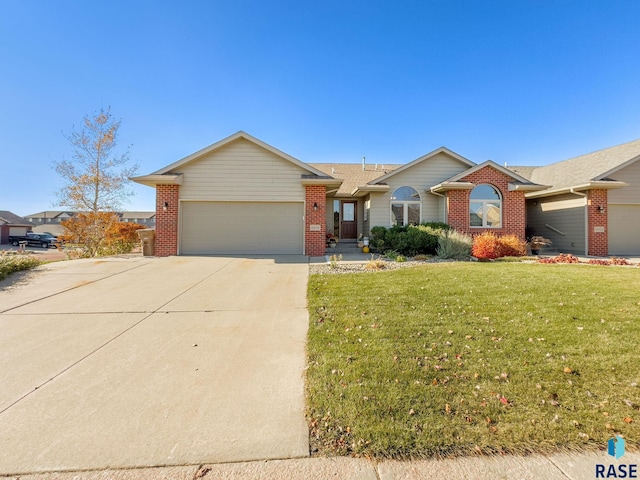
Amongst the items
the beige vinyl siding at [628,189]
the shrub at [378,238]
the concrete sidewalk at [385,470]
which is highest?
the beige vinyl siding at [628,189]

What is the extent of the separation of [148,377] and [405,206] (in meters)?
12.7

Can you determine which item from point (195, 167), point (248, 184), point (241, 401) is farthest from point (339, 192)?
point (241, 401)

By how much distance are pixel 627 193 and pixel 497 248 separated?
7.66 metres

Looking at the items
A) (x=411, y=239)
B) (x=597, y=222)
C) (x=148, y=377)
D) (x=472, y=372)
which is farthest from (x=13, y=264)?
(x=597, y=222)

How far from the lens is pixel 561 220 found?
14.1 meters

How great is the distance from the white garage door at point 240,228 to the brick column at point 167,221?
0.31 meters

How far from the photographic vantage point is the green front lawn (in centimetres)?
209

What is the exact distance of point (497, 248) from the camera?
1096 centimetres

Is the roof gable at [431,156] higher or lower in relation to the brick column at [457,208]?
higher

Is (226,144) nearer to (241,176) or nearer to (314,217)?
(241,176)

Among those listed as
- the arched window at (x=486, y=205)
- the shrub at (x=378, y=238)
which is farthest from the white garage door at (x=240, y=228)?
the arched window at (x=486, y=205)

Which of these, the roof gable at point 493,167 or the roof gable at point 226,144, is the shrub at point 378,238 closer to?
the roof gable at point 226,144

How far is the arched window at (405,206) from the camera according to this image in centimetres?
1383

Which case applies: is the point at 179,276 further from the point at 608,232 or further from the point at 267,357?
the point at 608,232
